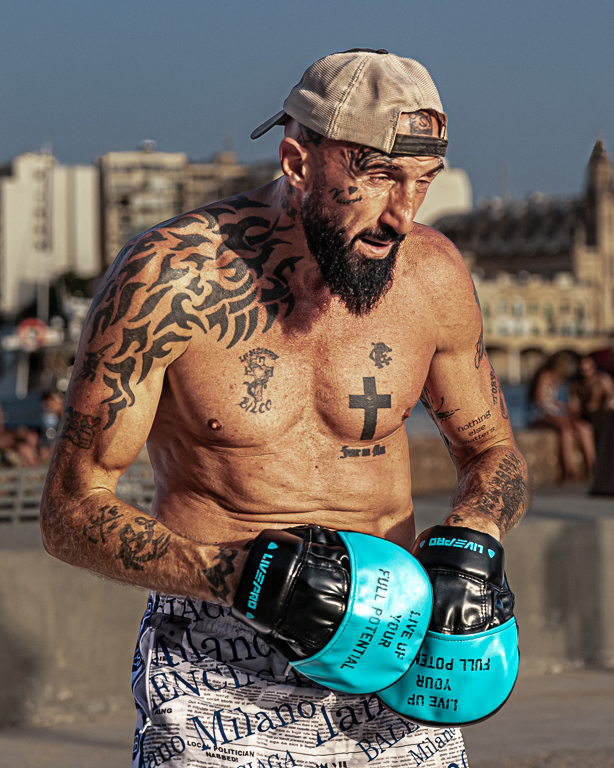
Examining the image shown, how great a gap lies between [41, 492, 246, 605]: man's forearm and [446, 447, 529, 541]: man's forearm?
22.1 inches

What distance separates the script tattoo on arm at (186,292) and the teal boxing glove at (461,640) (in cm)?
64

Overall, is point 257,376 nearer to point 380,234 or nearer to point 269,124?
point 380,234

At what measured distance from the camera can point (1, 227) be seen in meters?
137

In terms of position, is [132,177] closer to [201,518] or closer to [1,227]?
[1,227]

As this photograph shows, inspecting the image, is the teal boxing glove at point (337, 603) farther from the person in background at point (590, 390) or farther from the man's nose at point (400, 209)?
the person in background at point (590, 390)

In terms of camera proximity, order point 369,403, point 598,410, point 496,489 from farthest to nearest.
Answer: point 598,410 < point 496,489 < point 369,403

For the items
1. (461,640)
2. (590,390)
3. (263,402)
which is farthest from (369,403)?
(590,390)

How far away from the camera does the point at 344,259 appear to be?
236 cm

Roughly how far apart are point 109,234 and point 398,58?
136943 mm

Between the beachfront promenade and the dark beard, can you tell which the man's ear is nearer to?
the dark beard

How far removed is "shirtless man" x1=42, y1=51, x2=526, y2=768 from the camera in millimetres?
2309

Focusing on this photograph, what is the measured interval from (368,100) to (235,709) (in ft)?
4.29

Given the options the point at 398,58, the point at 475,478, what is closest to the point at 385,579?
the point at 475,478

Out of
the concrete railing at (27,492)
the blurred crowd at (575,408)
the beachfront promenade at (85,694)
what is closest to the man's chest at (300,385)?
the beachfront promenade at (85,694)
